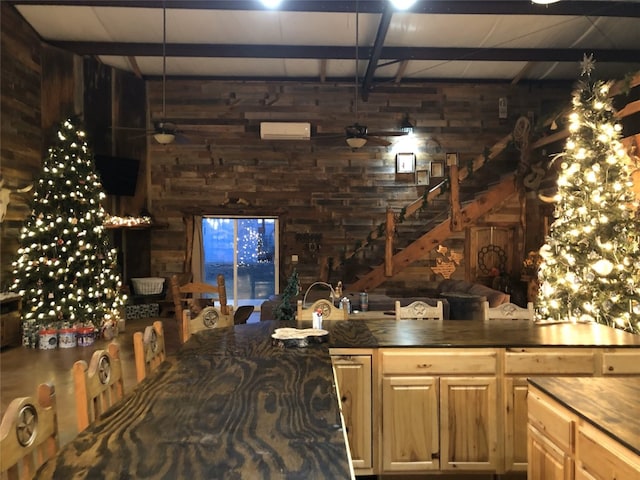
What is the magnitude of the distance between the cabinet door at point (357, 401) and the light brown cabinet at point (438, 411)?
0.10 m

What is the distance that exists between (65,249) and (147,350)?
16.9 feet

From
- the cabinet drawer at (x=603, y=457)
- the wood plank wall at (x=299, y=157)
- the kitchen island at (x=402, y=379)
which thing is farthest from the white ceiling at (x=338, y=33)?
the cabinet drawer at (x=603, y=457)

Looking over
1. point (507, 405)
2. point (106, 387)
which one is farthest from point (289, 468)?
point (507, 405)

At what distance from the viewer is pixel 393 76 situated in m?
10.1

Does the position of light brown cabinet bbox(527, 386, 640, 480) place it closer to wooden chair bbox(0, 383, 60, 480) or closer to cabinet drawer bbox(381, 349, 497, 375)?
cabinet drawer bbox(381, 349, 497, 375)

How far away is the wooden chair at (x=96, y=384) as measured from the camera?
1.71 metres

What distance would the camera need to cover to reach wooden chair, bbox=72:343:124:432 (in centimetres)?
171

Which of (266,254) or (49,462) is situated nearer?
(49,462)

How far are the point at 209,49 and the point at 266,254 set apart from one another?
4478mm

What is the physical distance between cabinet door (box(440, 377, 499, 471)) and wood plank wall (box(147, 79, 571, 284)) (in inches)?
289

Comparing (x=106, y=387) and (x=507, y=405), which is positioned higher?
(x=106, y=387)

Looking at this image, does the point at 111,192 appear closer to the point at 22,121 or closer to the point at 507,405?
the point at 22,121

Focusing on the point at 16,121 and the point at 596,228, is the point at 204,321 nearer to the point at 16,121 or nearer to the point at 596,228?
the point at 596,228

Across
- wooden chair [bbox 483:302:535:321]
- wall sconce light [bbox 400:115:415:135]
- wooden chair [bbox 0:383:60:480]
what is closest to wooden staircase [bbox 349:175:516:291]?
wall sconce light [bbox 400:115:415:135]
